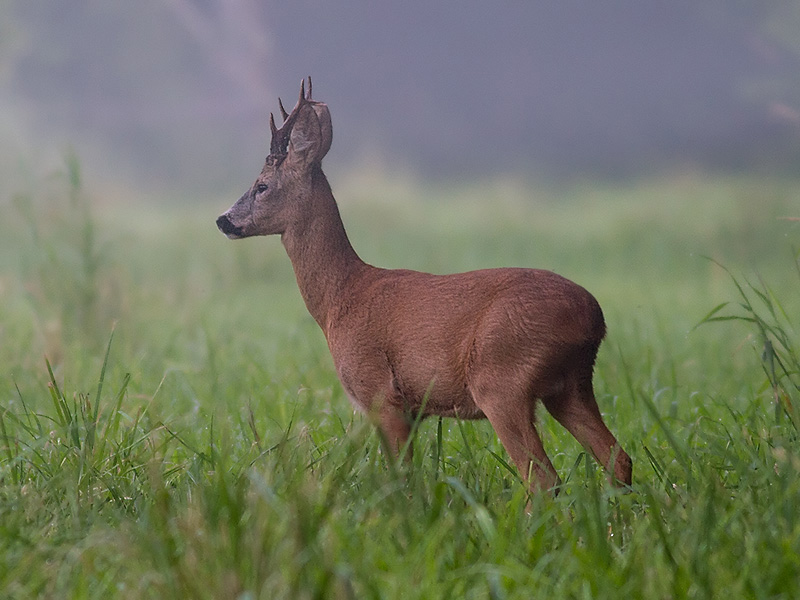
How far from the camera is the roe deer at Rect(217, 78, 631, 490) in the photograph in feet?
11.1

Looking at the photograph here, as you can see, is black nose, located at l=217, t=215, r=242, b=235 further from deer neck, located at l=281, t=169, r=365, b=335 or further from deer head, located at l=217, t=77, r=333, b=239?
deer neck, located at l=281, t=169, r=365, b=335

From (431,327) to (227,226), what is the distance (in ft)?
3.09

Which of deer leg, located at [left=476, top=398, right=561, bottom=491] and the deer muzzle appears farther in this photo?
the deer muzzle

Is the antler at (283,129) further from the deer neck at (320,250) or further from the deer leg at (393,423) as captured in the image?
the deer leg at (393,423)

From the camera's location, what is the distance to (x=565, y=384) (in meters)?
3.52

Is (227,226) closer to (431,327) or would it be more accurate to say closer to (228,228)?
(228,228)

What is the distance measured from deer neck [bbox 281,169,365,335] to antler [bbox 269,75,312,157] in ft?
0.53

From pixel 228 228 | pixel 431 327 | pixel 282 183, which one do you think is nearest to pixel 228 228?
pixel 228 228

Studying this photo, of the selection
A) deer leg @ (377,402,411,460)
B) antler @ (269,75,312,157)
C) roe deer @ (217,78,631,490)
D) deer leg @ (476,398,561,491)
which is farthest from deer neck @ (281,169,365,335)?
deer leg @ (476,398,561,491)

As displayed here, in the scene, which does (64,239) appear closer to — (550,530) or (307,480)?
(307,480)

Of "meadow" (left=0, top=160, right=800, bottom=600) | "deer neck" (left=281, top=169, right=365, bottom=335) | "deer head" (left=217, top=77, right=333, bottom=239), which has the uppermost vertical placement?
"deer head" (left=217, top=77, right=333, bottom=239)

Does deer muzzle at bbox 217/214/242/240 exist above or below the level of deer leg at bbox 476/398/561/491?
above

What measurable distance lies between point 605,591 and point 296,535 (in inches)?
28.4

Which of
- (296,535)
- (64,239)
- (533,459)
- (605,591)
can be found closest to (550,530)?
(533,459)
